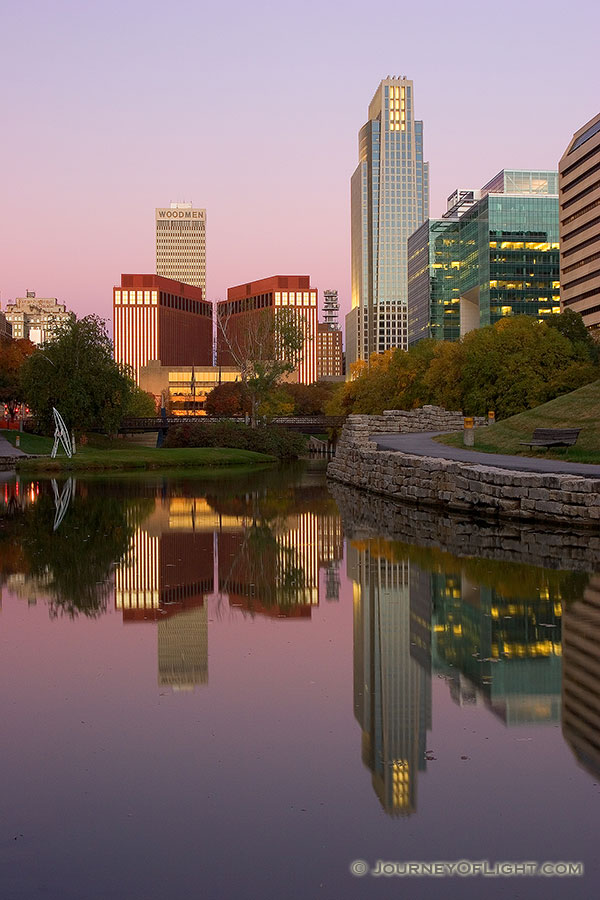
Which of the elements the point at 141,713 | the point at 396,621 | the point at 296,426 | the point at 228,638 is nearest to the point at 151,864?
the point at 141,713

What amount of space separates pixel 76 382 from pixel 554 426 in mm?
34252

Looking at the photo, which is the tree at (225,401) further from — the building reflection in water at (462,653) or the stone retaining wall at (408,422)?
the building reflection in water at (462,653)

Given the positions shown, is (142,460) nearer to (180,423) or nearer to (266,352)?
(180,423)

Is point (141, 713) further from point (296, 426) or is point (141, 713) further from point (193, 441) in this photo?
point (296, 426)

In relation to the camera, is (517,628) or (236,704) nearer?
(236,704)

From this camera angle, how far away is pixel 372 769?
5633 millimetres

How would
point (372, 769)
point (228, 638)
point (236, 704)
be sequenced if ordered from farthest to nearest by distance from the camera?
point (228, 638)
point (236, 704)
point (372, 769)

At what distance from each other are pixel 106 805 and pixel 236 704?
1.96 meters

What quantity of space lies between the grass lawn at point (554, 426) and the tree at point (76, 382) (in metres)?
27.5

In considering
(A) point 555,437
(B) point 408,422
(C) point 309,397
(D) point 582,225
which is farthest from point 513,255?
(A) point 555,437

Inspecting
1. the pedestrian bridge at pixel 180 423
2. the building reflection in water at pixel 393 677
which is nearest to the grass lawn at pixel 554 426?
the building reflection in water at pixel 393 677

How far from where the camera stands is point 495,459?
83.3 feet

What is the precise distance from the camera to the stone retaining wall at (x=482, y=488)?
701 inches

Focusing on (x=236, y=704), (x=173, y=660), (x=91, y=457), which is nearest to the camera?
(x=236, y=704)
